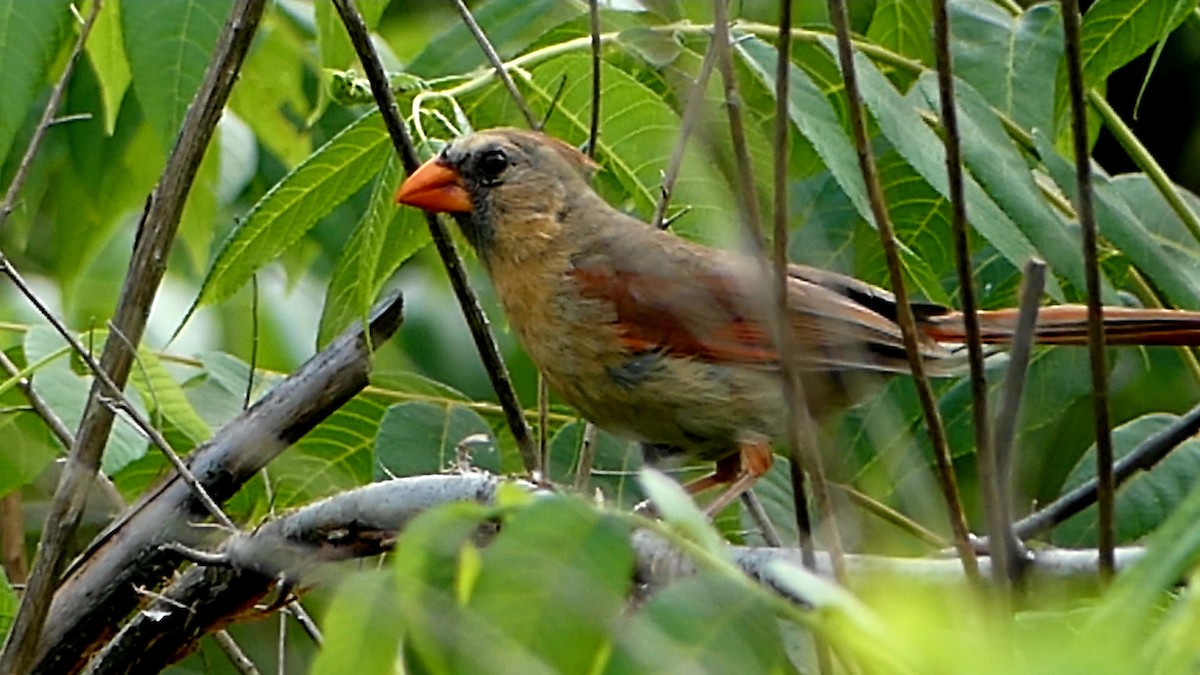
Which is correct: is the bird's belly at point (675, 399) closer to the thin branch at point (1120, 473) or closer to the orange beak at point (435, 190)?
the orange beak at point (435, 190)

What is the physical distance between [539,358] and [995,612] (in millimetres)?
1877

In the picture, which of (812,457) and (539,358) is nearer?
(812,457)

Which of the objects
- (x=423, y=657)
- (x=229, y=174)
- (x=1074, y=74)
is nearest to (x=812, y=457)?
(x=1074, y=74)

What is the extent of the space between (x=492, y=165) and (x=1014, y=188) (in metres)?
1.04

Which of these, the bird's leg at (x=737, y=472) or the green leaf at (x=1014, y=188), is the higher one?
the green leaf at (x=1014, y=188)

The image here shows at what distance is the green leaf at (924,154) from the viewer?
7.67 ft

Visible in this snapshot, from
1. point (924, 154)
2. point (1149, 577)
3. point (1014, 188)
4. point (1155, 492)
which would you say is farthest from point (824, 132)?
point (1149, 577)

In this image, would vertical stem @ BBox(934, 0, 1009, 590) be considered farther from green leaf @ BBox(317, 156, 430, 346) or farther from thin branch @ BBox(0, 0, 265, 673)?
thin branch @ BBox(0, 0, 265, 673)

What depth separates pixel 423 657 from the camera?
3.53 feet

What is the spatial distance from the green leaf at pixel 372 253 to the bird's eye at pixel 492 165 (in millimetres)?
247

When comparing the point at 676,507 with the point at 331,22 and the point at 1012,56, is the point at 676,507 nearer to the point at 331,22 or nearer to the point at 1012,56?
the point at 1012,56

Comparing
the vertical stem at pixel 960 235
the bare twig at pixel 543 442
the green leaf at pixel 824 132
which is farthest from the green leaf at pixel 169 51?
the vertical stem at pixel 960 235

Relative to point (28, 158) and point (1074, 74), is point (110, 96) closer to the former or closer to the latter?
point (28, 158)

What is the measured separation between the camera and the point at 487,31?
9.44ft
